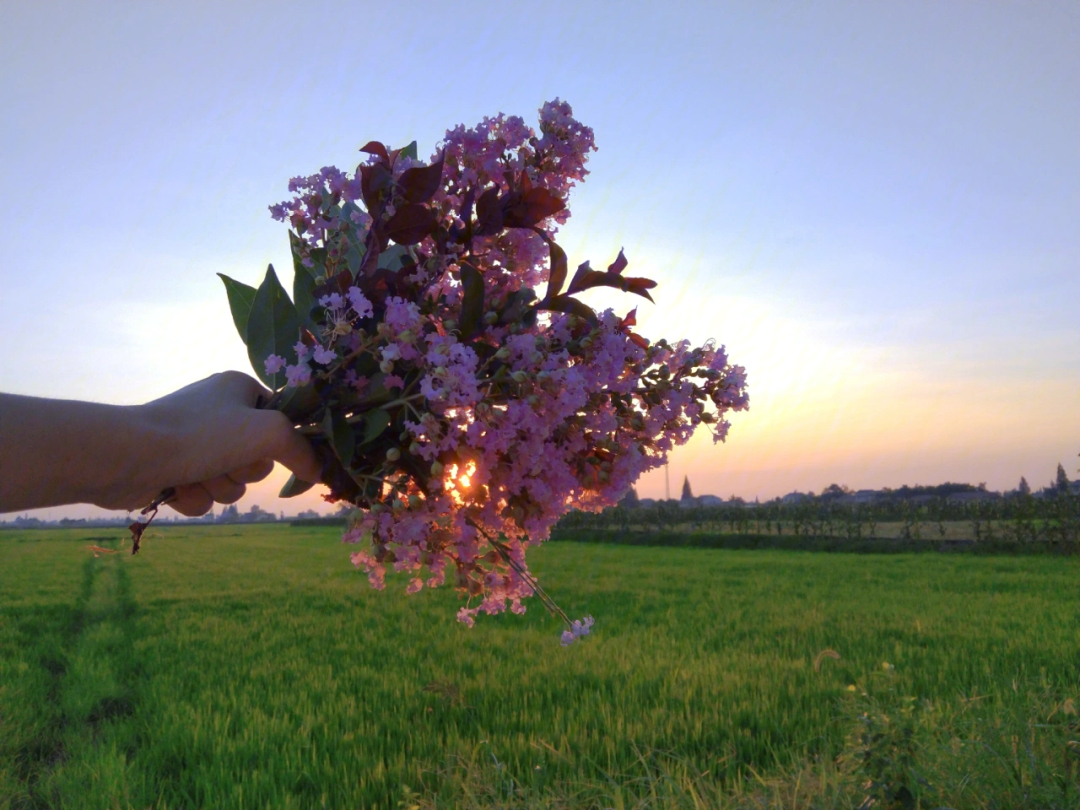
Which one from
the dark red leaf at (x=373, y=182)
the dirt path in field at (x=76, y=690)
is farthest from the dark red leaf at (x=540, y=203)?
the dirt path in field at (x=76, y=690)

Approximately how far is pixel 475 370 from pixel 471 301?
0.11 meters

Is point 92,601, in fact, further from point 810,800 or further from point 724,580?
point 810,800

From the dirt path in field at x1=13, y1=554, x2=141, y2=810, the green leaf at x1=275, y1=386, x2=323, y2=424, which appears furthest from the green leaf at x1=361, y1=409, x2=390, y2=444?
the dirt path in field at x1=13, y1=554, x2=141, y2=810

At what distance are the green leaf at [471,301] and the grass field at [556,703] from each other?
903mm

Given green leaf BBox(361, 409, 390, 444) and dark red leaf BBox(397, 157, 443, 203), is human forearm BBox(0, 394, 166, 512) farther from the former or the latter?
dark red leaf BBox(397, 157, 443, 203)

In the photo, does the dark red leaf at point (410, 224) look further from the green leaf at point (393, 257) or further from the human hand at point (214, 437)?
the human hand at point (214, 437)

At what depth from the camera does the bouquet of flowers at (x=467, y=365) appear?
0.96m

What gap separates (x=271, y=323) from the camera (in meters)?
1.10

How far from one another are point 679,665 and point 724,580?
8.61 metres

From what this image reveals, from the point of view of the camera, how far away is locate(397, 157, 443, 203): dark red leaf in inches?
41.7

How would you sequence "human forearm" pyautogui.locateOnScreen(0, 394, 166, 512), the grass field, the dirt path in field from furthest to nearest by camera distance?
the dirt path in field < the grass field < "human forearm" pyautogui.locateOnScreen(0, 394, 166, 512)

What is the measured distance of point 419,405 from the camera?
39.3 inches

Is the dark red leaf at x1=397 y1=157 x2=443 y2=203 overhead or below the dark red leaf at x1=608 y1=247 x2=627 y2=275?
overhead

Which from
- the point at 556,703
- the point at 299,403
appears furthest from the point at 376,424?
the point at 556,703
